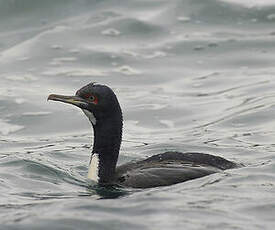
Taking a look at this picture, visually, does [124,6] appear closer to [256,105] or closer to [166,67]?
[166,67]

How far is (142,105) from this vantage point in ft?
57.9

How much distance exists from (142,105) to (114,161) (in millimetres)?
4893

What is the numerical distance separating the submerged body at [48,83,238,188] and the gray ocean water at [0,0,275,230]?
180mm

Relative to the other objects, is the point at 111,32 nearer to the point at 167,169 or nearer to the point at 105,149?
the point at 105,149

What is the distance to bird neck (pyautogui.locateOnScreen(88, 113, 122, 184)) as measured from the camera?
500 inches

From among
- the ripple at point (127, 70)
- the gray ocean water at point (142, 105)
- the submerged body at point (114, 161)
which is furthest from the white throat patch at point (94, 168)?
the ripple at point (127, 70)

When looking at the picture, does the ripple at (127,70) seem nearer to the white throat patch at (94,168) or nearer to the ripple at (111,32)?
the ripple at (111,32)

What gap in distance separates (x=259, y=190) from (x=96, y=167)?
193 centimetres

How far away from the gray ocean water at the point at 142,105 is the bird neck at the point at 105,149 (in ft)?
0.68

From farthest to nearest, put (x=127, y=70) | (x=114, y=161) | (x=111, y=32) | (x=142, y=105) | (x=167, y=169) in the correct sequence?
(x=111, y=32) → (x=127, y=70) → (x=142, y=105) → (x=114, y=161) → (x=167, y=169)

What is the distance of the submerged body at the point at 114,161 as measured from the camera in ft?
40.1

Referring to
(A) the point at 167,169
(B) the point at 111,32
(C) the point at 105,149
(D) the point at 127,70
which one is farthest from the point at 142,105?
(A) the point at 167,169

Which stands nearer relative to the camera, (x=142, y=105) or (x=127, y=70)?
(x=142, y=105)

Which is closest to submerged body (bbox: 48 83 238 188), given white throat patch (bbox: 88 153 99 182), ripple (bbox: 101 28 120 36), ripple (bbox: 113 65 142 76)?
white throat patch (bbox: 88 153 99 182)
